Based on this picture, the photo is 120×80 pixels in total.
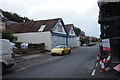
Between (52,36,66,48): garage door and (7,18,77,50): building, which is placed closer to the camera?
(7,18,77,50): building

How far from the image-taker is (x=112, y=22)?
21.4 feet

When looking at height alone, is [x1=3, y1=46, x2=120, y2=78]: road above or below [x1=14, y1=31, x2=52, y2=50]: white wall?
below

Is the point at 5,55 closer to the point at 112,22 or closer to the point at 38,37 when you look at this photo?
the point at 112,22

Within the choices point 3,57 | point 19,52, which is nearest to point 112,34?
point 3,57

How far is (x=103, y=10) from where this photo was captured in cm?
715

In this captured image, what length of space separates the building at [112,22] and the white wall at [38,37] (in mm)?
16373

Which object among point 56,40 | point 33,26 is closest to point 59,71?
point 56,40

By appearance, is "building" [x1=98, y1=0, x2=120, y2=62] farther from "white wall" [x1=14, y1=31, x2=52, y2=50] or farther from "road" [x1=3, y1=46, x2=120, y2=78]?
"white wall" [x1=14, y1=31, x2=52, y2=50]

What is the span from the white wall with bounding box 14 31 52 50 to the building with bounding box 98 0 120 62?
16373mm

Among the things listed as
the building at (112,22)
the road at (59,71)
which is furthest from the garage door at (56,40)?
the building at (112,22)

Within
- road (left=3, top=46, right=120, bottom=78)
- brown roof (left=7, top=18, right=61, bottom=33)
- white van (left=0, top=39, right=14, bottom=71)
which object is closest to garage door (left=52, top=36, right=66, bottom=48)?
brown roof (left=7, top=18, right=61, bottom=33)

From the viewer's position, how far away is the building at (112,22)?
6340 mm

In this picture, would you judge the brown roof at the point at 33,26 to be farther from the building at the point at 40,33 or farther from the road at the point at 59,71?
the road at the point at 59,71

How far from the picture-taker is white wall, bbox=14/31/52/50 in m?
23.0
